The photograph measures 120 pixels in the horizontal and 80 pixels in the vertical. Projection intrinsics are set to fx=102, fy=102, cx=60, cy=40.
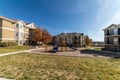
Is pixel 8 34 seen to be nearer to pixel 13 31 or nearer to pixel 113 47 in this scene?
pixel 13 31

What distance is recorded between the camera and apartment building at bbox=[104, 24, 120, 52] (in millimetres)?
32844

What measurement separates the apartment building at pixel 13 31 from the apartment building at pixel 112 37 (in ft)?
105

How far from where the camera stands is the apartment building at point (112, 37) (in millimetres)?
32844

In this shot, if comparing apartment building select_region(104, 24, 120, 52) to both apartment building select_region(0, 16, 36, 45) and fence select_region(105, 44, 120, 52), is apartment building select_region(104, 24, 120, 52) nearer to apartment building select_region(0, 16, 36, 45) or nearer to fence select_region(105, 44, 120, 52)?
fence select_region(105, 44, 120, 52)

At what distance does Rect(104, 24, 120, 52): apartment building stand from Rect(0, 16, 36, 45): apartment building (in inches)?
1265

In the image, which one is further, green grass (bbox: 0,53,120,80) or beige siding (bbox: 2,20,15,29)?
beige siding (bbox: 2,20,15,29)

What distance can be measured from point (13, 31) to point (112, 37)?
34.7m

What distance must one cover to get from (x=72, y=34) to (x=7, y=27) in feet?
116

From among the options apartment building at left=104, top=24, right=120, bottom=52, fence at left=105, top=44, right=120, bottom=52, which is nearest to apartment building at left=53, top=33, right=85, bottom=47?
apartment building at left=104, top=24, right=120, bottom=52

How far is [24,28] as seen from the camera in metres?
42.7

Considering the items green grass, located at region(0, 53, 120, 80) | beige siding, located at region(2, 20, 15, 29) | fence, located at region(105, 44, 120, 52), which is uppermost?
beige siding, located at region(2, 20, 15, 29)

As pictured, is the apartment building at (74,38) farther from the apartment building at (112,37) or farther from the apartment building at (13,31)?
the apartment building at (13,31)

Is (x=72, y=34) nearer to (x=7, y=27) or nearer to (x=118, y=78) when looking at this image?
(x=7, y=27)

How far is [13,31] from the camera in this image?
36312 millimetres
